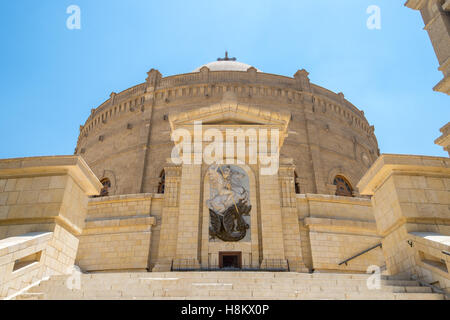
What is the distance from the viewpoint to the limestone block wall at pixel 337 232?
13195 millimetres

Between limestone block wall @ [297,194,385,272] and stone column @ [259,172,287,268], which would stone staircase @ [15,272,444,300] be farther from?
limestone block wall @ [297,194,385,272]

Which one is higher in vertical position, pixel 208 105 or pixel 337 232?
pixel 208 105

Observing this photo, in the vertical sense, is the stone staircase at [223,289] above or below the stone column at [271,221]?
below

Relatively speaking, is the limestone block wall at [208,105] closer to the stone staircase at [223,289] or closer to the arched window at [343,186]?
the arched window at [343,186]

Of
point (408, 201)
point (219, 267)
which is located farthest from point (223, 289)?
point (219, 267)

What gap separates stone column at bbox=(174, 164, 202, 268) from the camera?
10609mm

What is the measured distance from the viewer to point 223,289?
6.04 metres

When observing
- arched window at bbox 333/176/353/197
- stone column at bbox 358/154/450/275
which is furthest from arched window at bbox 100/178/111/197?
stone column at bbox 358/154/450/275

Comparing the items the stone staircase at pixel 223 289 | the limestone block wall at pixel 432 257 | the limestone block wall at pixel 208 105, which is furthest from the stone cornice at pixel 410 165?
the limestone block wall at pixel 208 105

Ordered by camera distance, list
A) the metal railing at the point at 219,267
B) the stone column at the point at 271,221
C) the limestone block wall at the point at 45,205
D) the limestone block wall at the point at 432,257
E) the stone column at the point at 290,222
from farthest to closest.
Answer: the stone column at the point at 290,222, the stone column at the point at 271,221, the metal railing at the point at 219,267, the limestone block wall at the point at 45,205, the limestone block wall at the point at 432,257

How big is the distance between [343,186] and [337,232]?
9169 millimetres

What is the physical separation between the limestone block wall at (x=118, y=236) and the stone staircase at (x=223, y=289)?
21.3 feet

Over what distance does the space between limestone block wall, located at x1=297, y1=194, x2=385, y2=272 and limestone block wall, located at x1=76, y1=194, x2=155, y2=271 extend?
5.96m

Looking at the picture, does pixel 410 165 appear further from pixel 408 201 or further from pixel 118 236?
pixel 118 236
